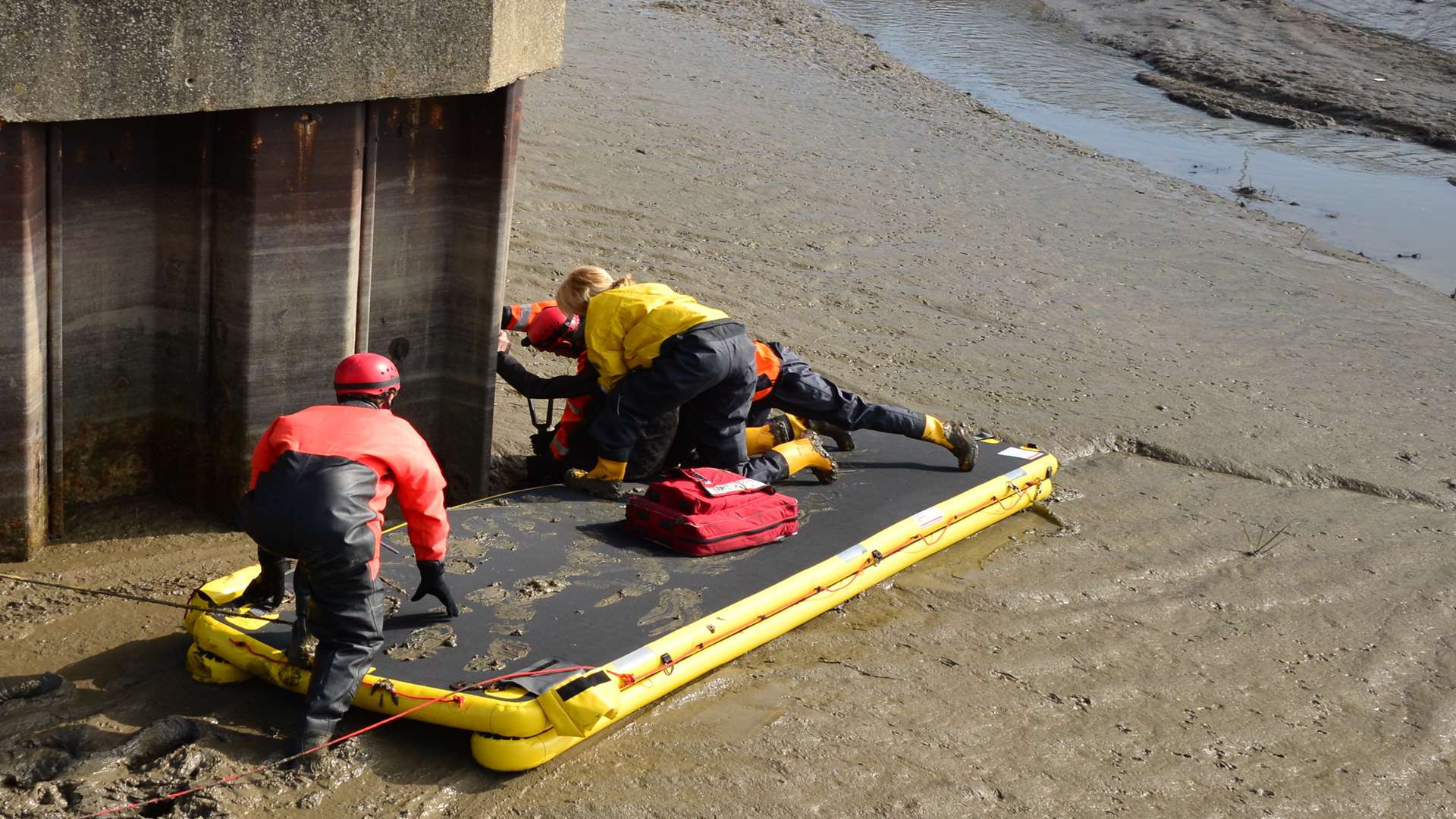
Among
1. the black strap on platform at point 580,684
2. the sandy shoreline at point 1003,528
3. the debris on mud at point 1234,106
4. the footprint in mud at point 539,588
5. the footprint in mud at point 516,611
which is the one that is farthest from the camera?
the debris on mud at point 1234,106

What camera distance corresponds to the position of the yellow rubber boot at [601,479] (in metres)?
7.47

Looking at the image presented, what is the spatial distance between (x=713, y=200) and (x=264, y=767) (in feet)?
28.5

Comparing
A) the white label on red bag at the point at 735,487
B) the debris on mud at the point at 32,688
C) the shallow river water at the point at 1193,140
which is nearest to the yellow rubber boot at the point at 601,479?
the white label on red bag at the point at 735,487

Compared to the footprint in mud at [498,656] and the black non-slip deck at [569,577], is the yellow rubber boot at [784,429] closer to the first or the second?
the black non-slip deck at [569,577]

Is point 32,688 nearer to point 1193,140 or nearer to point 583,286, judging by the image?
point 583,286

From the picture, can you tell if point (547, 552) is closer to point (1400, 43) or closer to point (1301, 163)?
point (1301, 163)

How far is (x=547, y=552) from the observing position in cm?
671

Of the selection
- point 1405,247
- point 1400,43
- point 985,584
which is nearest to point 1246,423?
point 985,584

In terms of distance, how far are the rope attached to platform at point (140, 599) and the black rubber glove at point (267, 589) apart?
10 cm

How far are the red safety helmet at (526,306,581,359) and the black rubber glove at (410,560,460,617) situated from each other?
2.18 m

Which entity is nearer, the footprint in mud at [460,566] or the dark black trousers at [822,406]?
the footprint in mud at [460,566]

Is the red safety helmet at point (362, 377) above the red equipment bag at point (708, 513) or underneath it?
above

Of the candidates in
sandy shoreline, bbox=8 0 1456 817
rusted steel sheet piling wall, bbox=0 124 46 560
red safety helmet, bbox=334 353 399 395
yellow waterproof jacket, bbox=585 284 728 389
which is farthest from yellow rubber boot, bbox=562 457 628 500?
rusted steel sheet piling wall, bbox=0 124 46 560

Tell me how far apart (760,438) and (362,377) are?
129 inches
